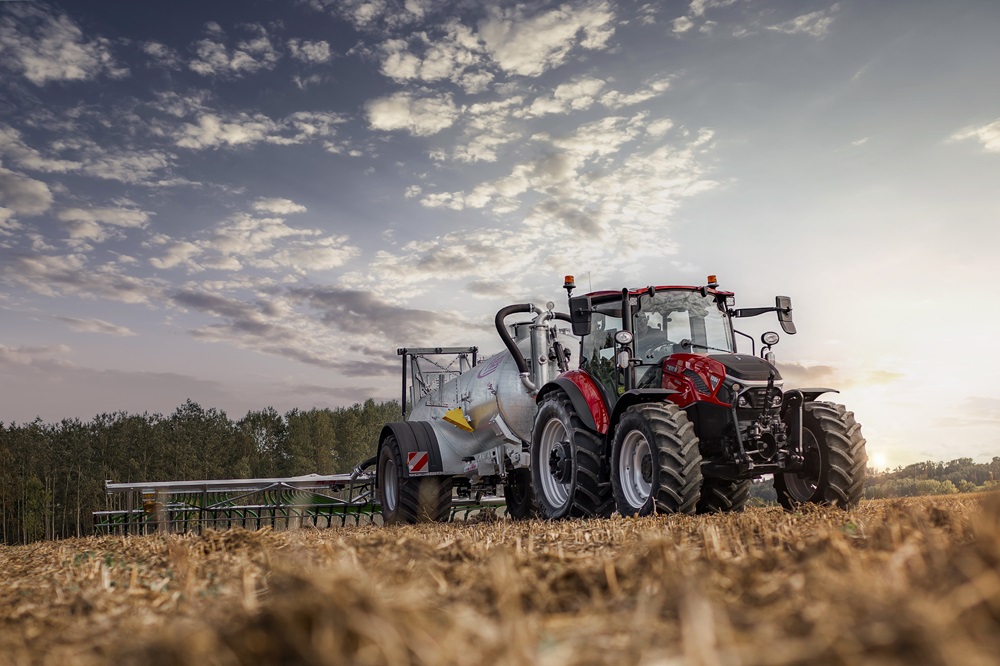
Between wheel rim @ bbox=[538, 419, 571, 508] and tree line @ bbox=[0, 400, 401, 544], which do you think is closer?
wheel rim @ bbox=[538, 419, 571, 508]

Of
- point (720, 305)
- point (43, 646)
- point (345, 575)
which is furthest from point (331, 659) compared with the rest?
point (720, 305)

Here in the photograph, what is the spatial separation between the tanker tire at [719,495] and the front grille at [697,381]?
168cm

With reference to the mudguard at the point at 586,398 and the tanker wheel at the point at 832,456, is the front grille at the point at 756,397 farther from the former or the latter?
the mudguard at the point at 586,398

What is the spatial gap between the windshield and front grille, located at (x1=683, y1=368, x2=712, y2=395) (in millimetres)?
681

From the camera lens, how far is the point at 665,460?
23.5 feet

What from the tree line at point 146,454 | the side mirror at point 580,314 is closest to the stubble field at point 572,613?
the side mirror at point 580,314

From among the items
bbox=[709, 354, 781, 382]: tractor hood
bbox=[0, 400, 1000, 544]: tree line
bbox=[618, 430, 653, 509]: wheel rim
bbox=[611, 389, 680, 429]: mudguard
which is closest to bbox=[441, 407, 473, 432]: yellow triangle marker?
bbox=[611, 389, 680, 429]: mudguard

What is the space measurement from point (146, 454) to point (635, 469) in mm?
83939

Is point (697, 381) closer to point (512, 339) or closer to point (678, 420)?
point (678, 420)

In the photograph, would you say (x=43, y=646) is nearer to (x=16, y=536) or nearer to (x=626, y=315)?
(x=626, y=315)

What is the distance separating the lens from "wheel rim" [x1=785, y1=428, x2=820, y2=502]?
8.21 m

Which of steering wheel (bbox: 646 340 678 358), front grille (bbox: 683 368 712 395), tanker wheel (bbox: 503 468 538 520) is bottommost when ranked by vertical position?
tanker wheel (bbox: 503 468 538 520)

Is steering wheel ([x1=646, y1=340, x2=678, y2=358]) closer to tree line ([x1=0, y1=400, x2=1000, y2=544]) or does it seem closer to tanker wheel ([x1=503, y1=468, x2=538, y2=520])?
tanker wheel ([x1=503, y1=468, x2=538, y2=520])

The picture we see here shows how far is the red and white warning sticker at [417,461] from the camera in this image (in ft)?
39.1
